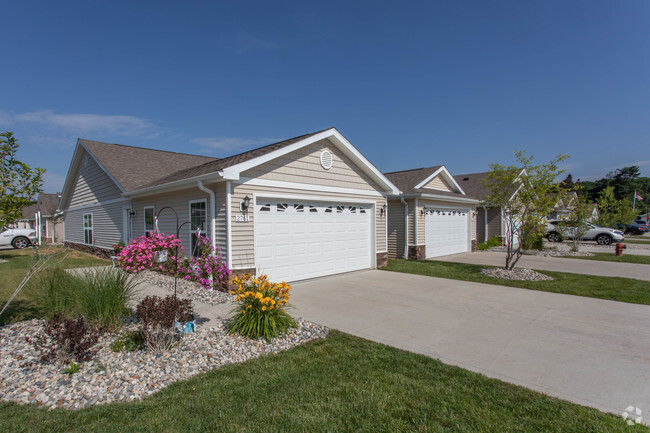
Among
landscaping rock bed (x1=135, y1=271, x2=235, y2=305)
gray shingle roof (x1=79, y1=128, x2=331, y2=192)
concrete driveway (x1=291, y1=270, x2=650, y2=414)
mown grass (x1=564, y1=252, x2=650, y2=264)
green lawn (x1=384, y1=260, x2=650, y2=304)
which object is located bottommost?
mown grass (x1=564, y1=252, x2=650, y2=264)

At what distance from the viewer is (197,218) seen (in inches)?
348

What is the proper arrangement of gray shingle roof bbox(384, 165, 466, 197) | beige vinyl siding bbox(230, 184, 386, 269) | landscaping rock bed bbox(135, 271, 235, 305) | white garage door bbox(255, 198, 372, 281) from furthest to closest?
1. gray shingle roof bbox(384, 165, 466, 197)
2. white garage door bbox(255, 198, 372, 281)
3. beige vinyl siding bbox(230, 184, 386, 269)
4. landscaping rock bed bbox(135, 271, 235, 305)

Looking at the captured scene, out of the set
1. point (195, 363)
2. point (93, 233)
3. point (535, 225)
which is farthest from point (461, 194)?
point (93, 233)

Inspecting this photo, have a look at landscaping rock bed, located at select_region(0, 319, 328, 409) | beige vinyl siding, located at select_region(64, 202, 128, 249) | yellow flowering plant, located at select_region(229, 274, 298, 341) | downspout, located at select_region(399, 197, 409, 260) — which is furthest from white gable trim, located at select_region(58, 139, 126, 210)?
downspout, located at select_region(399, 197, 409, 260)

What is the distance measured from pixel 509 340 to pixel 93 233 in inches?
715

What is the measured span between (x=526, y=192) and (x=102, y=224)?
17207 millimetres

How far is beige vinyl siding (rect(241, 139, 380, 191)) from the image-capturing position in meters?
8.47

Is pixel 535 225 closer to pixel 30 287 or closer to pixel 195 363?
pixel 195 363

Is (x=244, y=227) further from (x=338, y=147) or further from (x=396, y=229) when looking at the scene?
(x=396, y=229)

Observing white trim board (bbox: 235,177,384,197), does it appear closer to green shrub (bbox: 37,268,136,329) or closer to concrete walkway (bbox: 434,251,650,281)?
green shrub (bbox: 37,268,136,329)

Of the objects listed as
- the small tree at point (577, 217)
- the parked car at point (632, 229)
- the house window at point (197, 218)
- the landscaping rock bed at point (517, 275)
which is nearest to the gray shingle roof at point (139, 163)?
the house window at point (197, 218)

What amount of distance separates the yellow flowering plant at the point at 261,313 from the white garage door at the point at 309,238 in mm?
3129

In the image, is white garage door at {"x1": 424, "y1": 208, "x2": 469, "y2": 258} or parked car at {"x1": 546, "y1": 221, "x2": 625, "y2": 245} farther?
parked car at {"x1": 546, "y1": 221, "x2": 625, "y2": 245}

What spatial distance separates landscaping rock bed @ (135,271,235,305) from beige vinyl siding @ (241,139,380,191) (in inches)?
113
